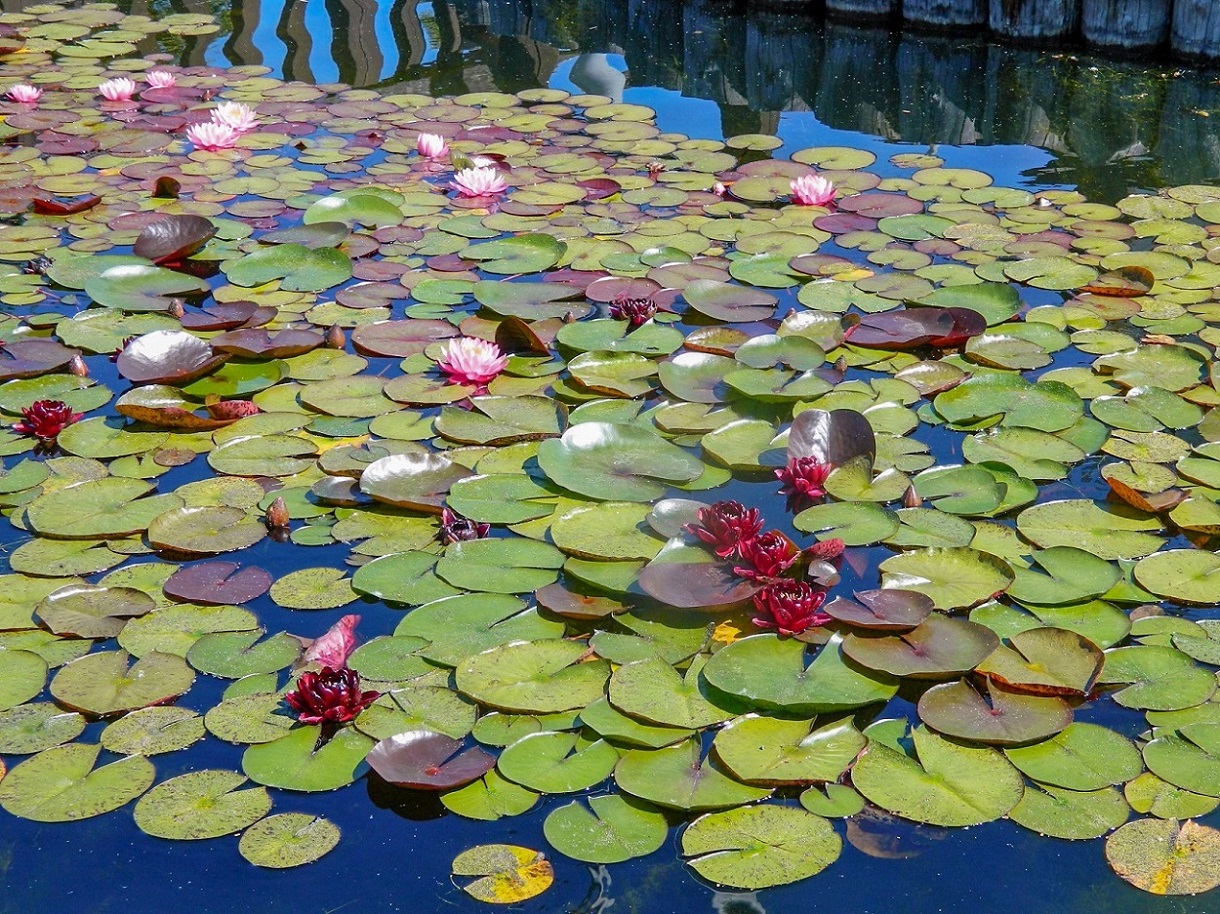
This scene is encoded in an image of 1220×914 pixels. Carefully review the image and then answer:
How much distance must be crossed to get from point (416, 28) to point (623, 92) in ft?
6.59

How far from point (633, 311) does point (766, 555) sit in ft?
4.30

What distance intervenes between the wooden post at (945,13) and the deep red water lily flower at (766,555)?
205 inches

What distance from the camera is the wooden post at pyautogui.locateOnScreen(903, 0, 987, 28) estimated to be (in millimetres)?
6410

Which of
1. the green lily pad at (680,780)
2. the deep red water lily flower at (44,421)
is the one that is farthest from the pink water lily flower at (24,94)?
the green lily pad at (680,780)

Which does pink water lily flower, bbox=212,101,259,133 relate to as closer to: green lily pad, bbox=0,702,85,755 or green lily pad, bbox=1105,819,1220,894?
green lily pad, bbox=0,702,85,755

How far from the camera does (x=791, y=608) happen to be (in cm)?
212

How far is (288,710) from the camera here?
79.7 inches

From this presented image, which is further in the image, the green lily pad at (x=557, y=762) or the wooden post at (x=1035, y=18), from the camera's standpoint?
the wooden post at (x=1035, y=18)

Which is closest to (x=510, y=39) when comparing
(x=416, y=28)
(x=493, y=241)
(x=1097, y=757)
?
(x=416, y=28)

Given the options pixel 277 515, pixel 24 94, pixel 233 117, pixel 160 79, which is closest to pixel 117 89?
pixel 160 79

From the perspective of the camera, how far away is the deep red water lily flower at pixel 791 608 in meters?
2.12

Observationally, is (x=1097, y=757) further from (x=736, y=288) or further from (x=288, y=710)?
(x=736, y=288)

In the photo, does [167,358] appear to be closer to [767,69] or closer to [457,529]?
[457,529]

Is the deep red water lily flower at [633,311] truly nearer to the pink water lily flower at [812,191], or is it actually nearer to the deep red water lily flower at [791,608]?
the pink water lily flower at [812,191]
